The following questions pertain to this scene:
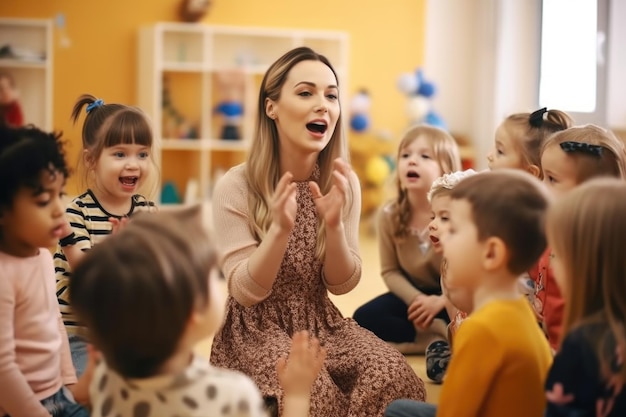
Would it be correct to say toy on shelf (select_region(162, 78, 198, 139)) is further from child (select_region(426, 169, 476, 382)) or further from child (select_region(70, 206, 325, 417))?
child (select_region(70, 206, 325, 417))

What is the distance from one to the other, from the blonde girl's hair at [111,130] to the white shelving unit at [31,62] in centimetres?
424

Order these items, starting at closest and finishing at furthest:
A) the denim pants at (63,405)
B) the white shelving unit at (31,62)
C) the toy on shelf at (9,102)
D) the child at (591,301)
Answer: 1. the child at (591,301)
2. the denim pants at (63,405)
3. the toy on shelf at (9,102)
4. the white shelving unit at (31,62)

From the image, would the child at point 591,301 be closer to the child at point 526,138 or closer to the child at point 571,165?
the child at point 571,165

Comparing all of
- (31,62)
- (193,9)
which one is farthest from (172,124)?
(31,62)

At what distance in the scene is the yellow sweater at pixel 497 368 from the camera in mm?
1544

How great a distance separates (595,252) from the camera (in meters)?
1.45

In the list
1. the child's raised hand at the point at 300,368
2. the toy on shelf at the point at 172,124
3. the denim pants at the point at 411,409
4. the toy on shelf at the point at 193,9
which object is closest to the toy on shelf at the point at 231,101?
the toy on shelf at the point at 172,124

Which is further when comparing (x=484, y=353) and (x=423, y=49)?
(x=423, y=49)

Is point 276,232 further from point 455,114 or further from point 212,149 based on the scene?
point 455,114

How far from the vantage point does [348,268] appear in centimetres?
231

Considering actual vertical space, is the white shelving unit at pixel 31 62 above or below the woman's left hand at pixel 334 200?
above

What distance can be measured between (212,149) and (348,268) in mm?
4670

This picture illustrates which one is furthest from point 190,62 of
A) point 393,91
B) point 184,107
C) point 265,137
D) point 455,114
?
point 265,137

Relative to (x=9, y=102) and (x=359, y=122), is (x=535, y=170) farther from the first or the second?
(x=9, y=102)
